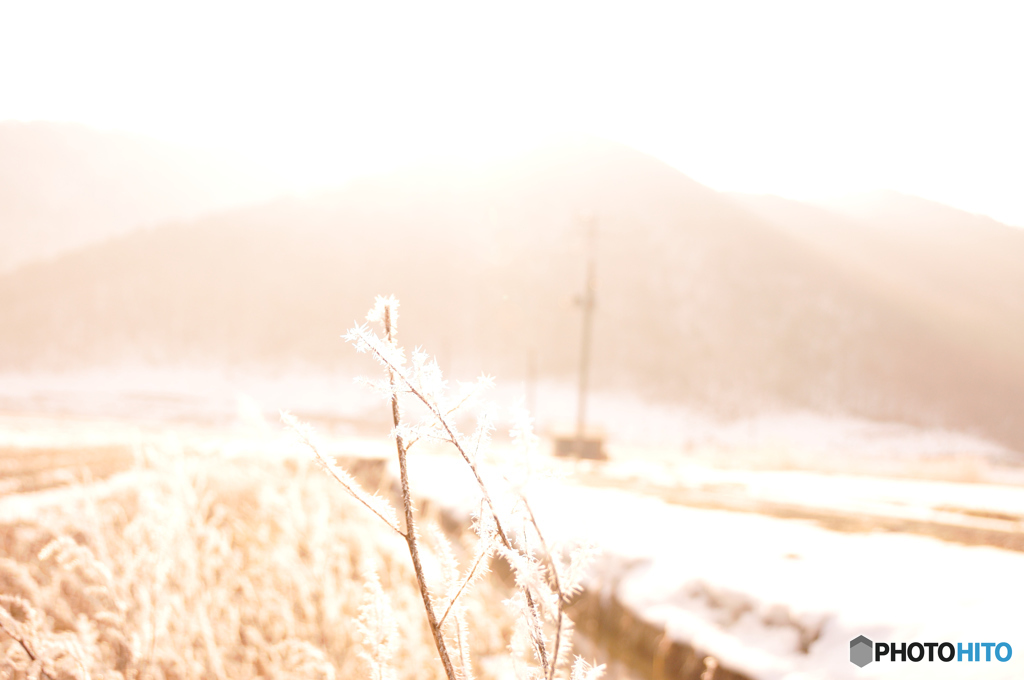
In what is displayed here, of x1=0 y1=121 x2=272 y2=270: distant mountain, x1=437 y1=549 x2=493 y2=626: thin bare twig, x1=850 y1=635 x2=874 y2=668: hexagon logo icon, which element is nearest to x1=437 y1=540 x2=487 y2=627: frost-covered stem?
x1=437 y1=549 x2=493 y2=626: thin bare twig

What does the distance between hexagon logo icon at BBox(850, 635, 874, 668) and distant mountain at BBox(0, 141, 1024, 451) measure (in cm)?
4544

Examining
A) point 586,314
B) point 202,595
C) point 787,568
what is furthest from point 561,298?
point 787,568

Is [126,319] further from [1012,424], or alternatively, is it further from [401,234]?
[1012,424]

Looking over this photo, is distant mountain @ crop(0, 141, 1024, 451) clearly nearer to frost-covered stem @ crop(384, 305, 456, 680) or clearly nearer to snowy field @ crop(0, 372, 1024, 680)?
snowy field @ crop(0, 372, 1024, 680)

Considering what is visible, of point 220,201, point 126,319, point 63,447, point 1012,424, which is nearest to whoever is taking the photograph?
point 63,447

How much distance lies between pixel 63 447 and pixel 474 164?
256 feet

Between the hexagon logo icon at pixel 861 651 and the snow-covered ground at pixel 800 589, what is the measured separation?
0.01 metres

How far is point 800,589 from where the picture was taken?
5.49 ft

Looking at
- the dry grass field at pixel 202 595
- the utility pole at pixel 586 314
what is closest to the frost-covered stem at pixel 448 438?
the dry grass field at pixel 202 595

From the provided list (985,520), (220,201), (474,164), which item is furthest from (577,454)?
(220,201)

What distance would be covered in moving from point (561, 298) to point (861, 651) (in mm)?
57810

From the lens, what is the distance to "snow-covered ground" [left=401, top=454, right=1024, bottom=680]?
138 centimetres

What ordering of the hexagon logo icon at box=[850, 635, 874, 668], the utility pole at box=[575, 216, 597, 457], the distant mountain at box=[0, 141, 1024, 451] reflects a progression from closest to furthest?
1. the hexagon logo icon at box=[850, 635, 874, 668]
2. the utility pole at box=[575, 216, 597, 457]
3. the distant mountain at box=[0, 141, 1024, 451]

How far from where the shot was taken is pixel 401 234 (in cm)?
6525
